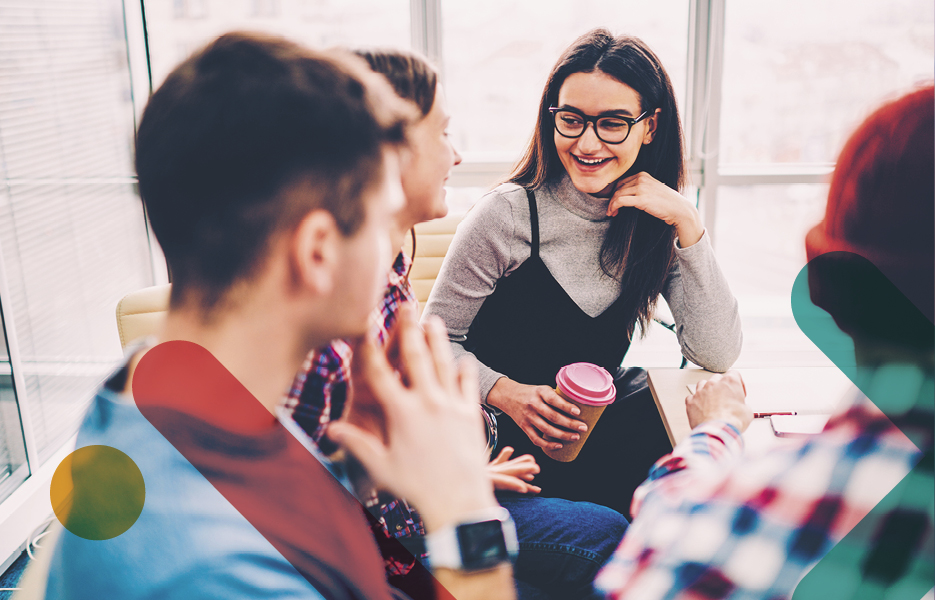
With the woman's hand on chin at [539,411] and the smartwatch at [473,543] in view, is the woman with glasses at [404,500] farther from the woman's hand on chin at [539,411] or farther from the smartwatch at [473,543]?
the smartwatch at [473,543]

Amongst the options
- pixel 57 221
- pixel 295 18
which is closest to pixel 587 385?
pixel 57 221

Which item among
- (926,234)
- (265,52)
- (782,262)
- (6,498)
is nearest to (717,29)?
(782,262)

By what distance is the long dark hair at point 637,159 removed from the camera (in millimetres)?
1319

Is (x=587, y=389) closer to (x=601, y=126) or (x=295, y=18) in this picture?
(x=601, y=126)

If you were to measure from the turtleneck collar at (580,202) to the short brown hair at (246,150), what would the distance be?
37.8 inches

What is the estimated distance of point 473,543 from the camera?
1.63 feet

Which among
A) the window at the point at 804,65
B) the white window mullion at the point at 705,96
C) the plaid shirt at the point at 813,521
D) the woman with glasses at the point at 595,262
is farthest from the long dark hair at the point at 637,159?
the window at the point at 804,65

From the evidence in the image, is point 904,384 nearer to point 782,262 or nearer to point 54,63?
point 54,63

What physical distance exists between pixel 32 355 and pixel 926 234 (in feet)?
8.16

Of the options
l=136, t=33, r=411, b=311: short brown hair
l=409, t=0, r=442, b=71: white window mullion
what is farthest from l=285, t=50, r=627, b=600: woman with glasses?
l=409, t=0, r=442, b=71: white window mullion

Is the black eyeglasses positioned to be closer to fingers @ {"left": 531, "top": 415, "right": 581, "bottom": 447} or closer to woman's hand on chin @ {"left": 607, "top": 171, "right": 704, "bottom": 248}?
woman's hand on chin @ {"left": 607, "top": 171, "right": 704, "bottom": 248}

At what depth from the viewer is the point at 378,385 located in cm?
51

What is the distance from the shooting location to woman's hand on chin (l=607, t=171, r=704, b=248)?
1.34 meters

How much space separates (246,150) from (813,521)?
580mm
